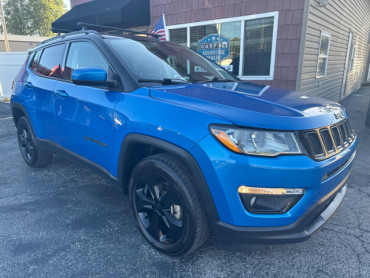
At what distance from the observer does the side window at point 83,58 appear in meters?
2.61

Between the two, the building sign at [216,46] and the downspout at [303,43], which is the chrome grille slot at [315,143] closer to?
the downspout at [303,43]

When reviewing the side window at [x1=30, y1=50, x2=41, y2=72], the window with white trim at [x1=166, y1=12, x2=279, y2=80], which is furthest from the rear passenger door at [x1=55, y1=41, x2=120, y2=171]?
the window with white trim at [x1=166, y1=12, x2=279, y2=80]

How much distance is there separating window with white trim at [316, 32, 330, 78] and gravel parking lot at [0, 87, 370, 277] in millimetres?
4953

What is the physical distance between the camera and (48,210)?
2883 millimetres

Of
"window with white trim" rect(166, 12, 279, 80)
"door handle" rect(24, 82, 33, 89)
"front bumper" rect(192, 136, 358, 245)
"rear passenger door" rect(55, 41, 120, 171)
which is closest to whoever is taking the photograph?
"front bumper" rect(192, 136, 358, 245)

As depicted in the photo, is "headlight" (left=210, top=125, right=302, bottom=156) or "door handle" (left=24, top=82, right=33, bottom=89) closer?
"headlight" (left=210, top=125, right=302, bottom=156)

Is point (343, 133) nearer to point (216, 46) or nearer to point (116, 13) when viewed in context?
point (216, 46)

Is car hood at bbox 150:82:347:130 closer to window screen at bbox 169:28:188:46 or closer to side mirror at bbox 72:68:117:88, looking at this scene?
side mirror at bbox 72:68:117:88

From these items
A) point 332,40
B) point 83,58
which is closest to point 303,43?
point 332,40

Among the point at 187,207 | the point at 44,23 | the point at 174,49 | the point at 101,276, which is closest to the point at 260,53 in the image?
the point at 174,49

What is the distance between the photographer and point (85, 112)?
2.56 metres

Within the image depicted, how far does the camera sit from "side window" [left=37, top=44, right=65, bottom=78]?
316 centimetres

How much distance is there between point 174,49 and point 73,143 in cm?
157

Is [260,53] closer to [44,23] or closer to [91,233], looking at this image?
[91,233]
